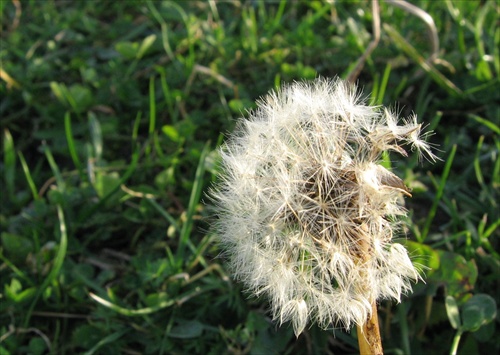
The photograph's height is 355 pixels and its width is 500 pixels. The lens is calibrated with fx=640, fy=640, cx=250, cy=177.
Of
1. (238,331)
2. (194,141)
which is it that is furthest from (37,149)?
(238,331)

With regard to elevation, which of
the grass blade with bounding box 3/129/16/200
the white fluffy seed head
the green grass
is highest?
the white fluffy seed head

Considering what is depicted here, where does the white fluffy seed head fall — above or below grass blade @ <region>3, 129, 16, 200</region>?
above

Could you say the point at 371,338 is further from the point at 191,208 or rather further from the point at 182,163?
the point at 182,163

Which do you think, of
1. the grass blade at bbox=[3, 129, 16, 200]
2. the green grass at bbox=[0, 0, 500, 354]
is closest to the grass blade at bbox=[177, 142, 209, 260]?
the green grass at bbox=[0, 0, 500, 354]

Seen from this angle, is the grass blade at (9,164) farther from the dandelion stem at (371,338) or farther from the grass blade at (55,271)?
the dandelion stem at (371,338)

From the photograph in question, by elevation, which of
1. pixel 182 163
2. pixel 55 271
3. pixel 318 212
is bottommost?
pixel 182 163

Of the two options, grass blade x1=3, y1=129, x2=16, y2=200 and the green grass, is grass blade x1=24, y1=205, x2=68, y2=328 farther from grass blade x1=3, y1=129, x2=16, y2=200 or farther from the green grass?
grass blade x1=3, y1=129, x2=16, y2=200

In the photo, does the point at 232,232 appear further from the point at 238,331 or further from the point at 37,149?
the point at 37,149

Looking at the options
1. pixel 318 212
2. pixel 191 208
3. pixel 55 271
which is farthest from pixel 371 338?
pixel 55 271
